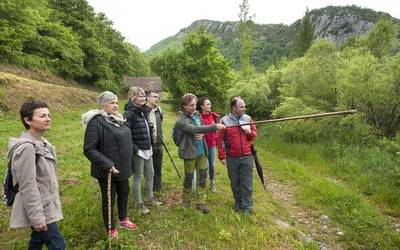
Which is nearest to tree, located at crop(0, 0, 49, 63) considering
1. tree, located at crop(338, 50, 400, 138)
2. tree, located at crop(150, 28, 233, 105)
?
tree, located at crop(338, 50, 400, 138)

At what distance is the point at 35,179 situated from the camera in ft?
11.9

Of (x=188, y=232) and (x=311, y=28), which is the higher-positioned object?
(x=311, y=28)

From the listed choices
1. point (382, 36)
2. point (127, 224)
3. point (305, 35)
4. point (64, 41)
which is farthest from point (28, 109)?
point (305, 35)

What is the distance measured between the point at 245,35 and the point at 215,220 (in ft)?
150

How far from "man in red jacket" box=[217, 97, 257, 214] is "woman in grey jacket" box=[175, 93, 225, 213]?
0.48 meters

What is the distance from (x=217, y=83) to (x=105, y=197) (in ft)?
108

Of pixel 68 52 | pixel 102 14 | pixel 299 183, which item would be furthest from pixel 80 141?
pixel 102 14

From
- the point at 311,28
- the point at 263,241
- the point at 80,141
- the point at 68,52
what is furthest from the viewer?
the point at 311,28

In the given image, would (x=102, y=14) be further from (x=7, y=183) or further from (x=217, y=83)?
(x=7, y=183)

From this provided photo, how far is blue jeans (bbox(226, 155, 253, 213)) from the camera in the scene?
6664mm

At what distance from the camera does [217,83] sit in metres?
37.3

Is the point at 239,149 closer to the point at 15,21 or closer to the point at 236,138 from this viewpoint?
the point at 236,138

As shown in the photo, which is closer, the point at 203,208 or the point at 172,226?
the point at 172,226

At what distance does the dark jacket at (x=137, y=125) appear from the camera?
5.89 m
